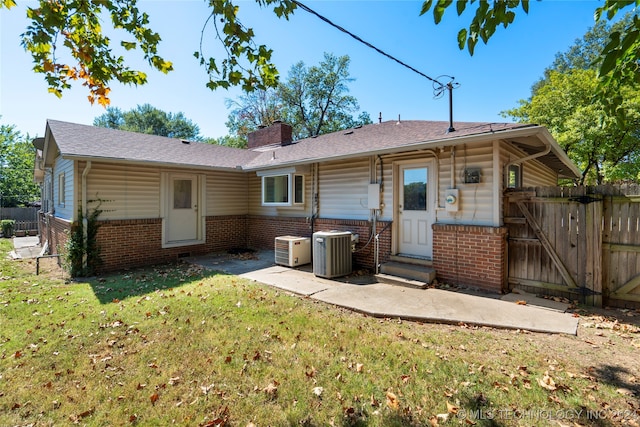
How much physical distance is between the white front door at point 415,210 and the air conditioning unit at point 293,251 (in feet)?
7.91

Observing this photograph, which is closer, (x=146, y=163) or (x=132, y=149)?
(x=146, y=163)

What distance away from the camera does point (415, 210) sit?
22.1ft

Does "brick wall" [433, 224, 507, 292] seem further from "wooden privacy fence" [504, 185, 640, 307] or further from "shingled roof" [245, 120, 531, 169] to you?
"shingled roof" [245, 120, 531, 169]

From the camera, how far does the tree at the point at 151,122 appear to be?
1599 inches

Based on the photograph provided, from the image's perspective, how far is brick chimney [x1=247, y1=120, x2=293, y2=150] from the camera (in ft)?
43.5

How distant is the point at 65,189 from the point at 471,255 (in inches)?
407

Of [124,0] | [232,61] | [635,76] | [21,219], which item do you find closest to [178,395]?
[232,61]

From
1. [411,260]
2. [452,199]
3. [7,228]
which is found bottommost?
[411,260]

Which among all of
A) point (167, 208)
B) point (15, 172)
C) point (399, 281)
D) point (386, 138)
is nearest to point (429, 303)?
point (399, 281)

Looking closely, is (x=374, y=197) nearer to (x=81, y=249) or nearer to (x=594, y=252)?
(x=594, y=252)

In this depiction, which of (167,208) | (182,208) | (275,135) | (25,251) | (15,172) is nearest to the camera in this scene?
(167,208)

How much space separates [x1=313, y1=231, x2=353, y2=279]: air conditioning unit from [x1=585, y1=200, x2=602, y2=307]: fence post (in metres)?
4.24

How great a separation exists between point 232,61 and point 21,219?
24.0m

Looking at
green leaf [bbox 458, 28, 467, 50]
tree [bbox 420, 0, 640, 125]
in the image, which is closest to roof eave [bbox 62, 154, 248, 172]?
tree [bbox 420, 0, 640, 125]
